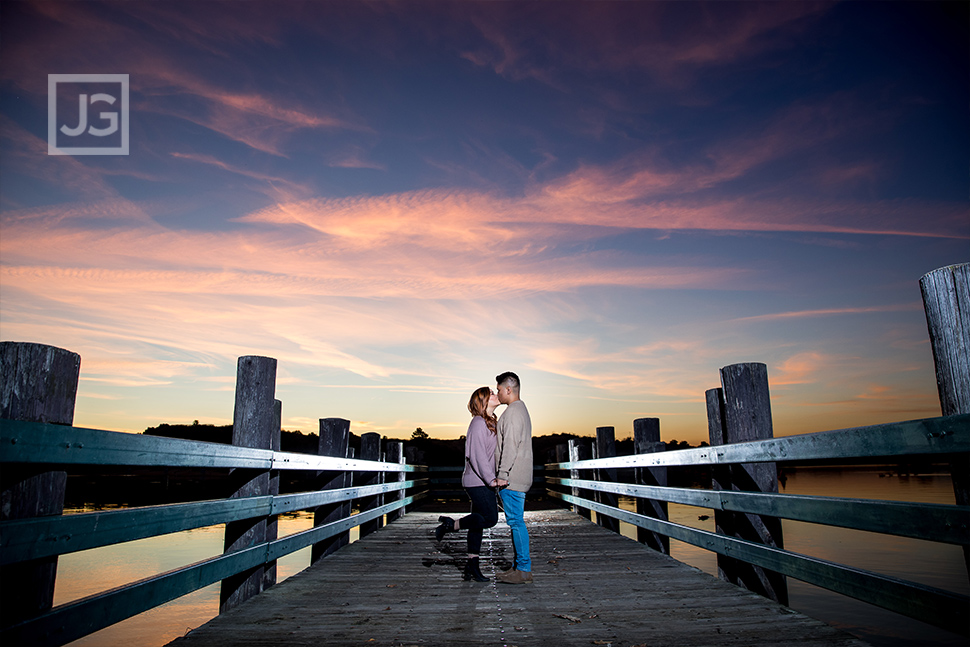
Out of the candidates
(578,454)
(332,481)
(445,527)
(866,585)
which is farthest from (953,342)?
(578,454)

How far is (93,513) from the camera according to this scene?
8.32 ft

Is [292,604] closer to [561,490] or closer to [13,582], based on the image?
[13,582]

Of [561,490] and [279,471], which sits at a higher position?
[279,471]

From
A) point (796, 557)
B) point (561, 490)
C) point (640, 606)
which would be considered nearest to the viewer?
point (796, 557)

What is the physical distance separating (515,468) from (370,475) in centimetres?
504

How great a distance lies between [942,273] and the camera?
2498 mm

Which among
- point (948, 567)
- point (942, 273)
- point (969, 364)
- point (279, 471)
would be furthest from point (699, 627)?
point (948, 567)

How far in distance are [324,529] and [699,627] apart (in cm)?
376

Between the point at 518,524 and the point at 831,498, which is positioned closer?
the point at 831,498

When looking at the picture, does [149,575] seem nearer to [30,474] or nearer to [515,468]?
[515,468]

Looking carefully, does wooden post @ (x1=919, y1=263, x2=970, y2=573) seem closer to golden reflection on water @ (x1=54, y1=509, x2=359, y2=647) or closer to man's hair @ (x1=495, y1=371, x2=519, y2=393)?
man's hair @ (x1=495, y1=371, x2=519, y2=393)

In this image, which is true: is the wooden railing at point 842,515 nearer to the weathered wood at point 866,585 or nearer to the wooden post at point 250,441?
the weathered wood at point 866,585

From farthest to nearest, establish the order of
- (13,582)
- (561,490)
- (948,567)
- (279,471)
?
(948,567), (561,490), (279,471), (13,582)

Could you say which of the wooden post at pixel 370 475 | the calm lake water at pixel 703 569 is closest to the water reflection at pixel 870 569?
the calm lake water at pixel 703 569
